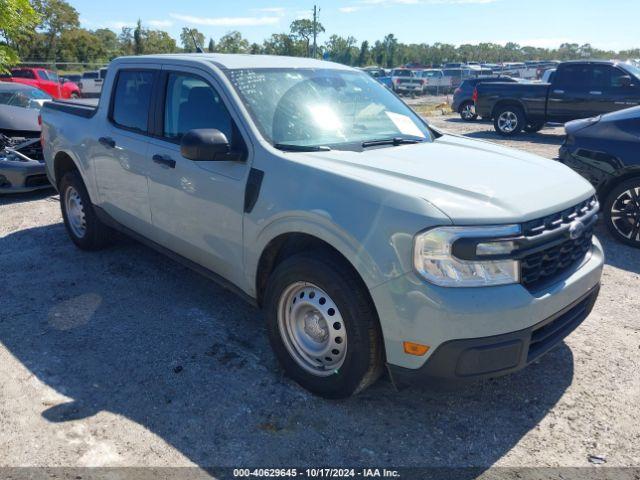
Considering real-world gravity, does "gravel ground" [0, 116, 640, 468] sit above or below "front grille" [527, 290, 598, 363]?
below

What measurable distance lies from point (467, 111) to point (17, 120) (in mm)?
14979

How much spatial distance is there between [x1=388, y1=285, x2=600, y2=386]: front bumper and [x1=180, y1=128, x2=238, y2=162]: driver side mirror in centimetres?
161

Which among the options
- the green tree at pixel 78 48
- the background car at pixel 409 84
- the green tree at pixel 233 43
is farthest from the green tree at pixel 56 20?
the background car at pixel 409 84

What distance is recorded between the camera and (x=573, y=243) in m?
3.00

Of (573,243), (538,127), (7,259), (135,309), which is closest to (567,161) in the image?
(573,243)

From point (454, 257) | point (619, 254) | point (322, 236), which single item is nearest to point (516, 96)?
point (619, 254)

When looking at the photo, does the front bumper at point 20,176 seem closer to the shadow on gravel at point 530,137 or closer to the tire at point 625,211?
the tire at point 625,211

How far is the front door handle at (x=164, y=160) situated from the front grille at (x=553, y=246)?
2.44 metres

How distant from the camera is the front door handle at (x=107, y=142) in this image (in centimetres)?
455

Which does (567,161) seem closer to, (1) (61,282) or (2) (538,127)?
(1) (61,282)

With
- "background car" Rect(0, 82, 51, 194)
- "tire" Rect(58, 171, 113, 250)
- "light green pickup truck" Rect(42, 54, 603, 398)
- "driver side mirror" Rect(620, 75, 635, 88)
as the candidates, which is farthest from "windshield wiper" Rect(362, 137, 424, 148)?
"driver side mirror" Rect(620, 75, 635, 88)

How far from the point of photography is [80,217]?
5551 mm

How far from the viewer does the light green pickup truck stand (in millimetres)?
2521

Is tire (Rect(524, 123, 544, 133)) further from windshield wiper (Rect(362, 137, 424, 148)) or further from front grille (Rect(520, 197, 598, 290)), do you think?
front grille (Rect(520, 197, 598, 290))
